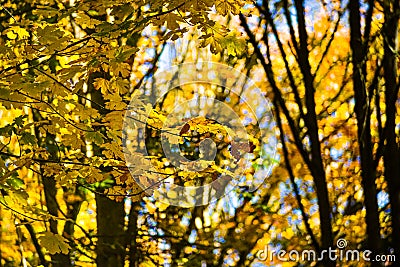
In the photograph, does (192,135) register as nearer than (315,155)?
Yes

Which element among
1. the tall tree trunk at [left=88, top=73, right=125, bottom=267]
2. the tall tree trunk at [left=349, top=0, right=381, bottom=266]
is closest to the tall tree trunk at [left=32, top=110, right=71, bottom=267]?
the tall tree trunk at [left=88, top=73, right=125, bottom=267]

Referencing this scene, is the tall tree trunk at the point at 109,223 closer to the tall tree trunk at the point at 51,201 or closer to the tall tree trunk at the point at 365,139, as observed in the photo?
the tall tree trunk at the point at 51,201

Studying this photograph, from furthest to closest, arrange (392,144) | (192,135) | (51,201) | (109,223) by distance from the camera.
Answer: (51,201)
(109,223)
(392,144)
(192,135)

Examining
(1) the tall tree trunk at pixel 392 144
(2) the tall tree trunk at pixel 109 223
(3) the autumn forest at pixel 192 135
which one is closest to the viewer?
(3) the autumn forest at pixel 192 135

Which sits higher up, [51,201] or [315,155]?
[51,201]

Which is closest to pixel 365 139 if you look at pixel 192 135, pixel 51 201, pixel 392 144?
pixel 392 144

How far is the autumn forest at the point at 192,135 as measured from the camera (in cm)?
235

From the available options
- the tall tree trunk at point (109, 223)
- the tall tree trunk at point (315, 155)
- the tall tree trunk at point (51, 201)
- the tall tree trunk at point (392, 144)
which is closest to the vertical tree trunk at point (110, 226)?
the tall tree trunk at point (109, 223)

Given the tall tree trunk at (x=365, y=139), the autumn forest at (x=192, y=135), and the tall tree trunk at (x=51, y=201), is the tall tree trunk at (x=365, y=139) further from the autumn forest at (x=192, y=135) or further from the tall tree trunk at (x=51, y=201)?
the tall tree trunk at (x=51, y=201)

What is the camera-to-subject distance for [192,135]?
2.67 m

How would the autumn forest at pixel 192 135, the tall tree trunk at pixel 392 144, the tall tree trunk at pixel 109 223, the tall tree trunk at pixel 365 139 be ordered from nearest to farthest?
1. the autumn forest at pixel 192 135
2. the tall tree trunk at pixel 365 139
3. the tall tree trunk at pixel 392 144
4. the tall tree trunk at pixel 109 223

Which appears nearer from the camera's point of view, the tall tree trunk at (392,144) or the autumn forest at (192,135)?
the autumn forest at (192,135)

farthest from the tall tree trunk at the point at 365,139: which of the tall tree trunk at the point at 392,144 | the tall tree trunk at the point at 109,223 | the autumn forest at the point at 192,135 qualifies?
the tall tree trunk at the point at 109,223

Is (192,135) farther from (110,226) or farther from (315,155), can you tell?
(110,226)
